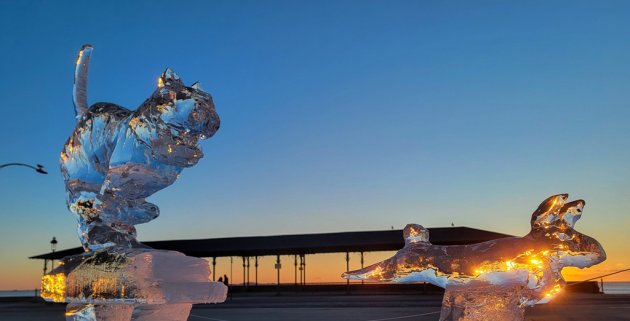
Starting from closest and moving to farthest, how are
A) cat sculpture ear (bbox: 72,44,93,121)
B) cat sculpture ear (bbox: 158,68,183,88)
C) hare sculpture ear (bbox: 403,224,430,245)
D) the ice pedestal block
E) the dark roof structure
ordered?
the ice pedestal block → cat sculpture ear (bbox: 158,68,183,88) → hare sculpture ear (bbox: 403,224,430,245) → cat sculpture ear (bbox: 72,44,93,121) → the dark roof structure

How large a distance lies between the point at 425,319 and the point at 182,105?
1222 cm

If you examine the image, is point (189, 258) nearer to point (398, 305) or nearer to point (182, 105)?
point (182, 105)

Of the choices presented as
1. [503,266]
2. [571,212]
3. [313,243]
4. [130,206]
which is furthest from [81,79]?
[313,243]

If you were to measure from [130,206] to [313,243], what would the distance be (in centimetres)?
2387

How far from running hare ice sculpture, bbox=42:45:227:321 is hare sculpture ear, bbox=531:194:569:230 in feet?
7.19

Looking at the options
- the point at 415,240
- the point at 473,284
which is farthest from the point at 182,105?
the point at 473,284

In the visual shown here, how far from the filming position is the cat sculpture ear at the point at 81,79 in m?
4.19

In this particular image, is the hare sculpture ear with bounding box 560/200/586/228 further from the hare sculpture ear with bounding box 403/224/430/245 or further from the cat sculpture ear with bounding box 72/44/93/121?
the cat sculpture ear with bounding box 72/44/93/121

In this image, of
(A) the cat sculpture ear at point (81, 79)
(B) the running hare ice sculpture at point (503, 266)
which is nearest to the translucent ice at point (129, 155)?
(A) the cat sculpture ear at point (81, 79)

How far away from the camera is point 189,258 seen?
133 inches

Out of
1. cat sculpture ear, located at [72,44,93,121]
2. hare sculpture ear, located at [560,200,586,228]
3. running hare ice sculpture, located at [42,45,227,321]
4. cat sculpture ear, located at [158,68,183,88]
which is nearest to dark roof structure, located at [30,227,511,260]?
hare sculpture ear, located at [560,200,586,228]

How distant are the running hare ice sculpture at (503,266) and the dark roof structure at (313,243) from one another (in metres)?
18.5

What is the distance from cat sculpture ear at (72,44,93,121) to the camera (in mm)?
4188

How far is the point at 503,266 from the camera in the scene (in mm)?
3709
